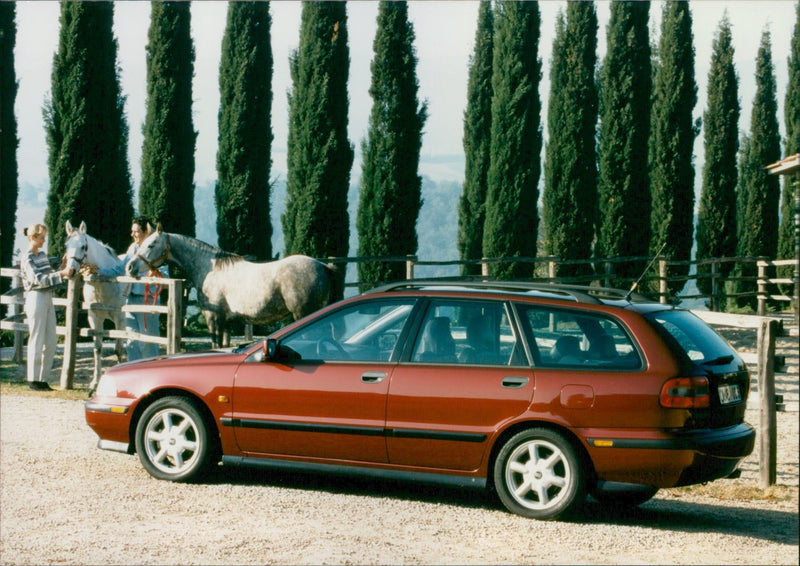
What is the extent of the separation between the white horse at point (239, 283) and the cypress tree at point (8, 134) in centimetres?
1060

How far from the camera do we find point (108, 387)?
332 inches

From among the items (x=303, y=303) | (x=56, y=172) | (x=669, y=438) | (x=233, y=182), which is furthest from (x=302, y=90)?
(x=669, y=438)

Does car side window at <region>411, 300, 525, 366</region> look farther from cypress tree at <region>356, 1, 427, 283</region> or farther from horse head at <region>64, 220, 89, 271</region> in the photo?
cypress tree at <region>356, 1, 427, 283</region>

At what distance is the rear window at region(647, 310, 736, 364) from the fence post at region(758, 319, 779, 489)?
141 centimetres

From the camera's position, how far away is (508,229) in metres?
31.1

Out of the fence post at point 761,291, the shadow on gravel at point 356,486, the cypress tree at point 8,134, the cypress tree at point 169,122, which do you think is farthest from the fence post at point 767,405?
the cypress tree at point 169,122

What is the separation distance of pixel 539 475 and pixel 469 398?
2.26 ft

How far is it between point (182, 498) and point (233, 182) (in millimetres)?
20058

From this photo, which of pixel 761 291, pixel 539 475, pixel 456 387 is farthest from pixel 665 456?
pixel 761 291

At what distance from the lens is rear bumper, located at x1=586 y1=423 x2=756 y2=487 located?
6695 mm

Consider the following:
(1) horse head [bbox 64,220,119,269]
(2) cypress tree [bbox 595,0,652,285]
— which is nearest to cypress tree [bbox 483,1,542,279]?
(2) cypress tree [bbox 595,0,652,285]

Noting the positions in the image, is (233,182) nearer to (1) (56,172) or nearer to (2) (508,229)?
(1) (56,172)

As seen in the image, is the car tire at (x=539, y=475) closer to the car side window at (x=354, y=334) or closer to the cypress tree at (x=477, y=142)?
the car side window at (x=354, y=334)

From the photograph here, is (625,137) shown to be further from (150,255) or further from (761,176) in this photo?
(150,255)
